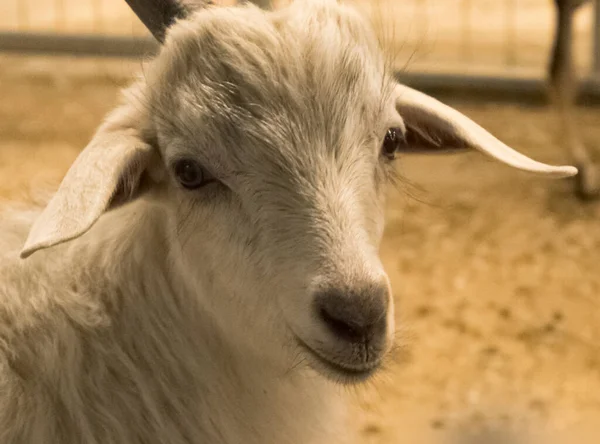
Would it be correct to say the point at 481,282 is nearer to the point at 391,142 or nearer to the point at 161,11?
the point at 391,142

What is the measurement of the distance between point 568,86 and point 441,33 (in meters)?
2.36

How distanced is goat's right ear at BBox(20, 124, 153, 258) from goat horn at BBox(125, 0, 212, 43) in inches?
10.3

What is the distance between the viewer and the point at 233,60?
1687 millimetres

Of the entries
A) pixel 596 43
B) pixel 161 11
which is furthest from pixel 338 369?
pixel 596 43

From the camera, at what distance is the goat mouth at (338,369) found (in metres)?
1.59

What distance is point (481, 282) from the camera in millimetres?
3775

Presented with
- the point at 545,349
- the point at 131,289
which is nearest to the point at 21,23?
the point at 545,349

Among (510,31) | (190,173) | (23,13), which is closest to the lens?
(190,173)

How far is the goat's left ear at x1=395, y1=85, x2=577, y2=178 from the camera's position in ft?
6.14

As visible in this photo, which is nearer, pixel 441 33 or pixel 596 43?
pixel 596 43

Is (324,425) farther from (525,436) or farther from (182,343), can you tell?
(525,436)

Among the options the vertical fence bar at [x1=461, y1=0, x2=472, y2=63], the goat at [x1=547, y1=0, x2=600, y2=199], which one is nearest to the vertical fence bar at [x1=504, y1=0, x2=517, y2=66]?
the vertical fence bar at [x1=461, y1=0, x2=472, y2=63]

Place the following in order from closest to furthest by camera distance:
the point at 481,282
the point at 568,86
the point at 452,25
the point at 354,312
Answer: the point at 354,312
the point at 481,282
the point at 568,86
the point at 452,25

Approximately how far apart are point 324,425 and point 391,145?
653mm
